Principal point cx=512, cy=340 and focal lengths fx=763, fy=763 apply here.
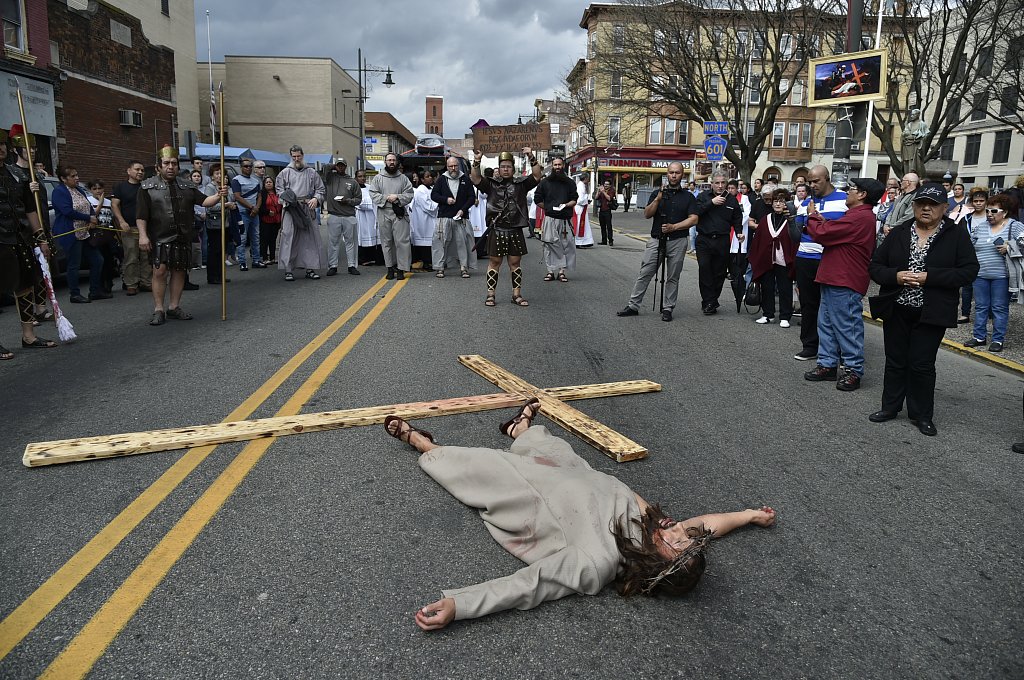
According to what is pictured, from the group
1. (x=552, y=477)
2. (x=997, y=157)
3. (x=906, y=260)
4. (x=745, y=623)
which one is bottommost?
(x=745, y=623)

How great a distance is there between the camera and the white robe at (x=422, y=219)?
14523mm

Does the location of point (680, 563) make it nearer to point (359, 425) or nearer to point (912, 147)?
point (359, 425)

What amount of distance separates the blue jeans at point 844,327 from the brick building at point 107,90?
25765mm

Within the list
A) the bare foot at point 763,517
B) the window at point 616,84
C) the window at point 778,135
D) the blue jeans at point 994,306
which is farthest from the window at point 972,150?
the bare foot at point 763,517

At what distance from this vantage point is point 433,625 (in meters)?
2.81

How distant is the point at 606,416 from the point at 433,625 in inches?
117

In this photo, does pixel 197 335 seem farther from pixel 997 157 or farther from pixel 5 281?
pixel 997 157

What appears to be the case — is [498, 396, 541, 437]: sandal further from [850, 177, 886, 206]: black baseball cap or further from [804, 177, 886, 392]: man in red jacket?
[850, 177, 886, 206]: black baseball cap

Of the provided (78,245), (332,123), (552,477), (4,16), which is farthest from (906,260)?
(332,123)

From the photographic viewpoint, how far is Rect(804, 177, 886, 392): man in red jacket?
652 cm

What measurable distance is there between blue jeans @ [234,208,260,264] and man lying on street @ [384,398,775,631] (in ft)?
40.5

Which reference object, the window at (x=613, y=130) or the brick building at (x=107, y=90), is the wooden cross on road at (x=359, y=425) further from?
the window at (x=613, y=130)

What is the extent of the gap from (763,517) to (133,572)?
2.89m

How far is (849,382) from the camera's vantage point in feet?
21.5
